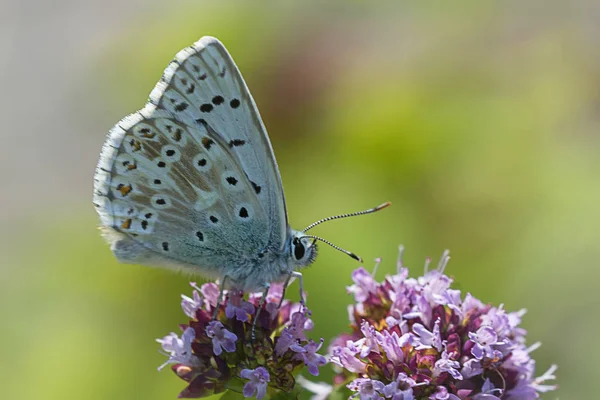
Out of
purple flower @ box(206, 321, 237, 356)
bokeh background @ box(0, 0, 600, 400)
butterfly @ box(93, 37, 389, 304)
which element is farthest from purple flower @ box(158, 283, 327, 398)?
bokeh background @ box(0, 0, 600, 400)

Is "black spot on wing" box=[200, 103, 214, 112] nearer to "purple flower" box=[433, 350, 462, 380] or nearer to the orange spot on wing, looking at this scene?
the orange spot on wing

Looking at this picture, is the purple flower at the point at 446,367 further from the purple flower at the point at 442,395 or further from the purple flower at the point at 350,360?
the purple flower at the point at 350,360

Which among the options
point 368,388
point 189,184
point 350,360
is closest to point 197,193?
point 189,184

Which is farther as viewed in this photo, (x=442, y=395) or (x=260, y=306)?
(x=260, y=306)

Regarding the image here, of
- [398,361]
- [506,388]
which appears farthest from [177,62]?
[506,388]

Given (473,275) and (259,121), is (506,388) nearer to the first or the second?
(259,121)

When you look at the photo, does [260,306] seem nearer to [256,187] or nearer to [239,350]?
[239,350]
